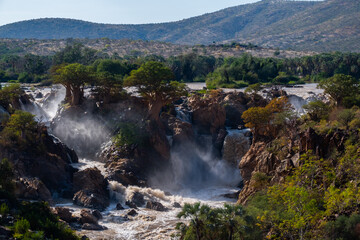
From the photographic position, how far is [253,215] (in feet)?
97.6

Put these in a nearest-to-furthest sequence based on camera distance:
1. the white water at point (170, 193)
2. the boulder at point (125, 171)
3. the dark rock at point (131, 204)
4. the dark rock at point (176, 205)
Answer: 1. the white water at point (170, 193)
2. the dark rock at point (131, 204)
3. the dark rock at point (176, 205)
4. the boulder at point (125, 171)

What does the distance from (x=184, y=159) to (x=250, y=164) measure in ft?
41.0

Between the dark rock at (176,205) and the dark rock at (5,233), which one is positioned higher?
the dark rock at (5,233)

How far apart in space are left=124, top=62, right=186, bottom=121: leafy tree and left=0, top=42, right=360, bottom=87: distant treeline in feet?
127

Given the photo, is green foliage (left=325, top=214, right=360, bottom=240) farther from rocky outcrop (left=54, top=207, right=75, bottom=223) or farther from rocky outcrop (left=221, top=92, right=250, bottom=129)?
rocky outcrop (left=221, top=92, right=250, bottom=129)

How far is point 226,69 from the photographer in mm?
107250

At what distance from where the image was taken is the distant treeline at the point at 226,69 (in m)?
105

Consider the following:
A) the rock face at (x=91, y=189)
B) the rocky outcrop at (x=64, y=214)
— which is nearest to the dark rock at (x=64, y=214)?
the rocky outcrop at (x=64, y=214)

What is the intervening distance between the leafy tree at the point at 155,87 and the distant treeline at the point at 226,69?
38.8 meters

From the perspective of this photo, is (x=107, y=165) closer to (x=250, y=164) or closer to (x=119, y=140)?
(x=119, y=140)

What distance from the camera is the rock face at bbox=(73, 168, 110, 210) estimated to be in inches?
1645

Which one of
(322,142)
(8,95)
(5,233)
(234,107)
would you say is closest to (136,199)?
(5,233)

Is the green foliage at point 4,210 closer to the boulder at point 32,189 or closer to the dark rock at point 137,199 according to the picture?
the boulder at point 32,189

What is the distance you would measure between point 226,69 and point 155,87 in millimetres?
52874
